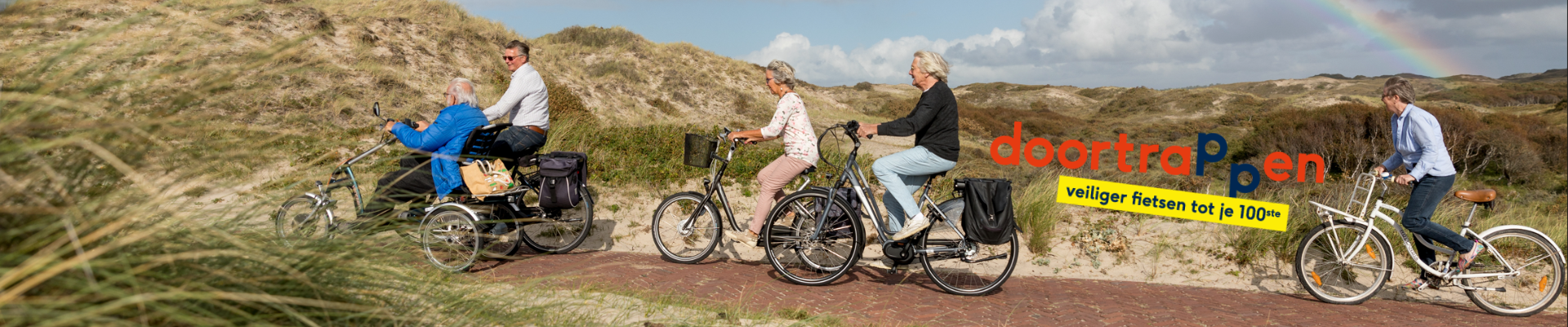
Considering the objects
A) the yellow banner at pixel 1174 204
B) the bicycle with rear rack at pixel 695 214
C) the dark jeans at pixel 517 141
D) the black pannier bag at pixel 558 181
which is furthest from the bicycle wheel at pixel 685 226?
the yellow banner at pixel 1174 204

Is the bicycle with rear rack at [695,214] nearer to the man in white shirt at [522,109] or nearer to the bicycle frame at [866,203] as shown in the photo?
the bicycle frame at [866,203]

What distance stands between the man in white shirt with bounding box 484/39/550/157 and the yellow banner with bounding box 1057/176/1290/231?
5279mm

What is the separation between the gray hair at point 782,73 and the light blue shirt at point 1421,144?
453 cm

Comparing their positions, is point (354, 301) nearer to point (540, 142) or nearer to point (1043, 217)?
point (540, 142)

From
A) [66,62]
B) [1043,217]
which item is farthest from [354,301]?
[1043,217]

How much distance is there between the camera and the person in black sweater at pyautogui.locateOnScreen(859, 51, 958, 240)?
533cm

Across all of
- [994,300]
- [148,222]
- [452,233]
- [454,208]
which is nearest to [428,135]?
[454,208]

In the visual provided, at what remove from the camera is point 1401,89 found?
5.71 meters

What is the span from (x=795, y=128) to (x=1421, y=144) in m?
4.70

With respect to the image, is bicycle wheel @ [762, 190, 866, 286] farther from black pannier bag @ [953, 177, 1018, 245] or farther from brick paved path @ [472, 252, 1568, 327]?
black pannier bag @ [953, 177, 1018, 245]

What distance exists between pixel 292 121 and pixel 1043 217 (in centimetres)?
636

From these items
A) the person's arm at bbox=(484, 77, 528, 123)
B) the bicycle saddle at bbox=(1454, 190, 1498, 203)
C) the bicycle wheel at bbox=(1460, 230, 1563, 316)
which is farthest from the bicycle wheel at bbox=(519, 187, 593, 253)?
the bicycle wheel at bbox=(1460, 230, 1563, 316)

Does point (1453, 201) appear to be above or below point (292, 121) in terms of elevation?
below

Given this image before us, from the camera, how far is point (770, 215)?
5797mm
